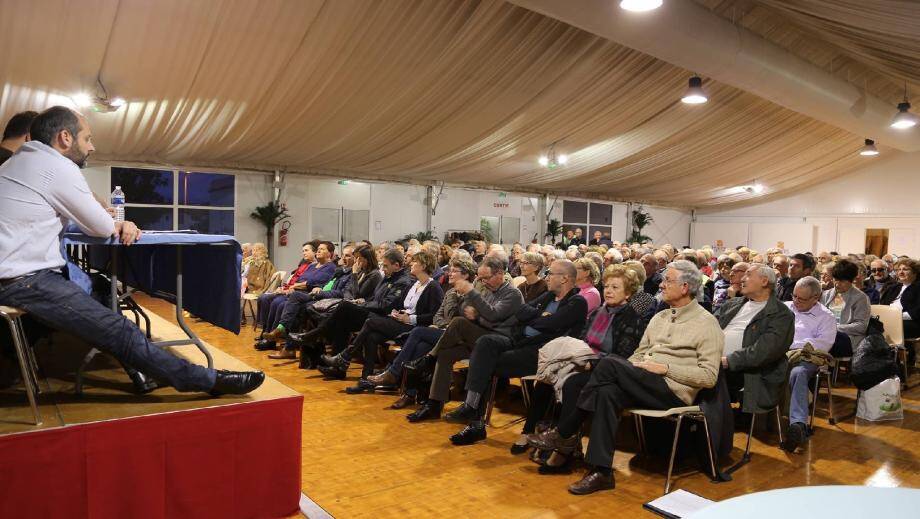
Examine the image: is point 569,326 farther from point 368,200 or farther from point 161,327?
point 368,200

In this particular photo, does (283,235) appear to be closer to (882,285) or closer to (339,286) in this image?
(339,286)

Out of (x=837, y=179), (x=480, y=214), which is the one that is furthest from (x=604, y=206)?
(x=837, y=179)

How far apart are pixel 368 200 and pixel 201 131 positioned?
4.80 m

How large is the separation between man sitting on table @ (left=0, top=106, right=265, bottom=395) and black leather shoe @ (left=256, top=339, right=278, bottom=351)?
4282 mm

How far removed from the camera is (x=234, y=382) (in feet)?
8.82

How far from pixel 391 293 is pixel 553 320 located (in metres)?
1.84

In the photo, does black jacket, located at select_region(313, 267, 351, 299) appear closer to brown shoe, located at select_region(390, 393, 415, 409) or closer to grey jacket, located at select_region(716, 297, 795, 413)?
brown shoe, located at select_region(390, 393, 415, 409)

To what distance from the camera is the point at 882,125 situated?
10.1 m

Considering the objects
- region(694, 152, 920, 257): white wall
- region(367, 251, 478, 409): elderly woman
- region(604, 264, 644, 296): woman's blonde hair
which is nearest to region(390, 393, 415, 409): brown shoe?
region(367, 251, 478, 409): elderly woman

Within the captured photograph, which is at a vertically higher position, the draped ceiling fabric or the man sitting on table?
the draped ceiling fabric

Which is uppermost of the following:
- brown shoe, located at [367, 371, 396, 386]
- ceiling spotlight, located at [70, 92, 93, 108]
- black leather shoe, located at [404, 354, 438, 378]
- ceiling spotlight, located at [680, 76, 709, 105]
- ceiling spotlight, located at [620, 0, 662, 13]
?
ceiling spotlight, located at [680, 76, 709, 105]

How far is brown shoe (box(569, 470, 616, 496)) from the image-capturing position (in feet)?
10.4

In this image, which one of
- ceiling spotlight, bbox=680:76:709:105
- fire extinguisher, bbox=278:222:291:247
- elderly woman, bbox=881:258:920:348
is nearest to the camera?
elderly woman, bbox=881:258:920:348

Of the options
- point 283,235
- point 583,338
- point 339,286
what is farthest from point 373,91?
point 583,338
